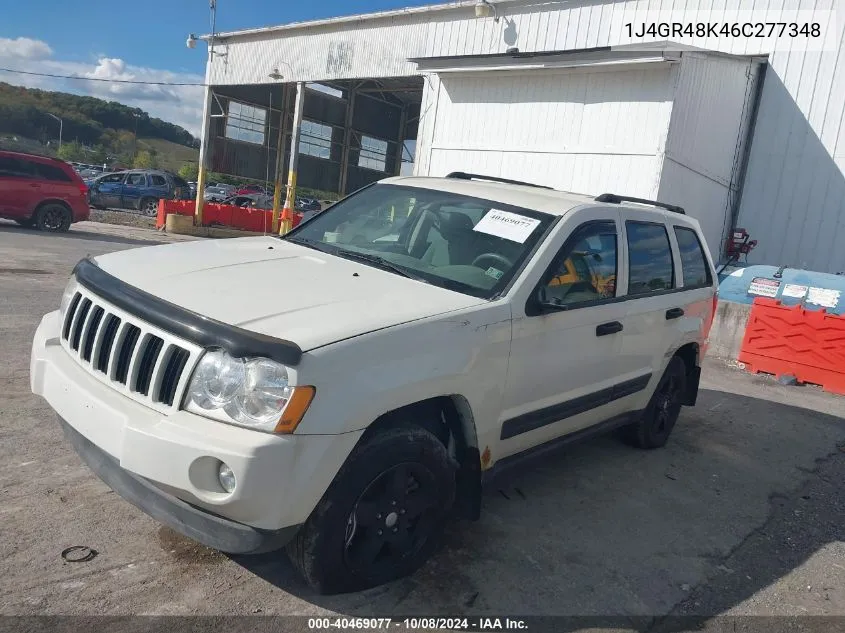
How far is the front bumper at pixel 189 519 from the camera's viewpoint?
2395mm

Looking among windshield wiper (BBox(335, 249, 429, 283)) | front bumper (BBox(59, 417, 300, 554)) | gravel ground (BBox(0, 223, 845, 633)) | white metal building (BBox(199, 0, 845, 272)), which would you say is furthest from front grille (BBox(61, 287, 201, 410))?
white metal building (BBox(199, 0, 845, 272))

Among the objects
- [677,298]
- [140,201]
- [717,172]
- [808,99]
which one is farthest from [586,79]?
[140,201]

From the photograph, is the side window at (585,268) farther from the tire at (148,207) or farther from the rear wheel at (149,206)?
the rear wheel at (149,206)

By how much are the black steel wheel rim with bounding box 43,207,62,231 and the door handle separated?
1397cm

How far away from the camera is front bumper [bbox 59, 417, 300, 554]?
2.39 m

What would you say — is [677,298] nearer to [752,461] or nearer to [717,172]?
[752,461]

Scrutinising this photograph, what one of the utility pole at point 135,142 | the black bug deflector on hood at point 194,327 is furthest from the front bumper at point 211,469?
the utility pole at point 135,142

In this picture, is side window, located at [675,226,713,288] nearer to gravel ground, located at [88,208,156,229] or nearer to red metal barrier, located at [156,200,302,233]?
red metal barrier, located at [156,200,302,233]

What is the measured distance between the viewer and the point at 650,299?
437 cm

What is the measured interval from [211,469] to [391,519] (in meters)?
0.85

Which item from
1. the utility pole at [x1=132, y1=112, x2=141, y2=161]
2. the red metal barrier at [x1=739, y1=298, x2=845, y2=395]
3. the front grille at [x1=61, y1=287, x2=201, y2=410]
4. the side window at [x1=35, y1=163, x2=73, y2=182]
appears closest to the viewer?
the front grille at [x1=61, y1=287, x2=201, y2=410]

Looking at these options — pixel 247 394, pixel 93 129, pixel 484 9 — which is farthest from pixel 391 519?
pixel 93 129

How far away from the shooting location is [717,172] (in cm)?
1270

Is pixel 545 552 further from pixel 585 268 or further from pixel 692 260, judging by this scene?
pixel 692 260
